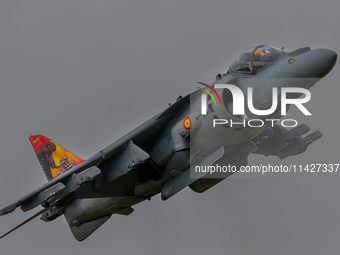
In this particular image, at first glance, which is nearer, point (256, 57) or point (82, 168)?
point (256, 57)

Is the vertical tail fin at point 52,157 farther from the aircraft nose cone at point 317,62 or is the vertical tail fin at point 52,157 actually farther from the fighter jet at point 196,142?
the aircraft nose cone at point 317,62

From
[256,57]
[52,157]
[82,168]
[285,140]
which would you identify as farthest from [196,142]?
[52,157]

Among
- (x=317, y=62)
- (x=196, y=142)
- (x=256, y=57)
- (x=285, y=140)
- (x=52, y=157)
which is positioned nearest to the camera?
(x=317, y=62)

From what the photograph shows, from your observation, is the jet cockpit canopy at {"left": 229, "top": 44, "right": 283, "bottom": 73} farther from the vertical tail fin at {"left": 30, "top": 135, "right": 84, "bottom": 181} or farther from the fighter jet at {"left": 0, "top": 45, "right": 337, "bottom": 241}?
the vertical tail fin at {"left": 30, "top": 135, "right": 84, "bottom": 181}

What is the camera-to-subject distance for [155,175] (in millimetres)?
14188

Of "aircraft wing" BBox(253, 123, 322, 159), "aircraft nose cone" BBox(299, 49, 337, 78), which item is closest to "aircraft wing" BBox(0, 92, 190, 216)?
"aircraft wing" BBox(253, 123, 322, 159)

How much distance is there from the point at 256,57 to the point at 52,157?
7960mm

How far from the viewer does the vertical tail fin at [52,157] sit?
1709 cm

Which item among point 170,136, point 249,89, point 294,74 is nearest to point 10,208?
point 170,136

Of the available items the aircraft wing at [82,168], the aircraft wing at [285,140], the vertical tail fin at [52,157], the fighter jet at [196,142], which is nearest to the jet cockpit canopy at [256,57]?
the fighter jet at [196,142]

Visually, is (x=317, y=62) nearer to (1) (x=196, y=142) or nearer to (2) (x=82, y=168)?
(1) (x=196, y=142)

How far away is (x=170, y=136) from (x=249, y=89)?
2458 mm

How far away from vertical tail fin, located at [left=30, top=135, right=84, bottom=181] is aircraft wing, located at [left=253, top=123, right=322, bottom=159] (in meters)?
5.68

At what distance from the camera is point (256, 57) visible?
1249 cm
